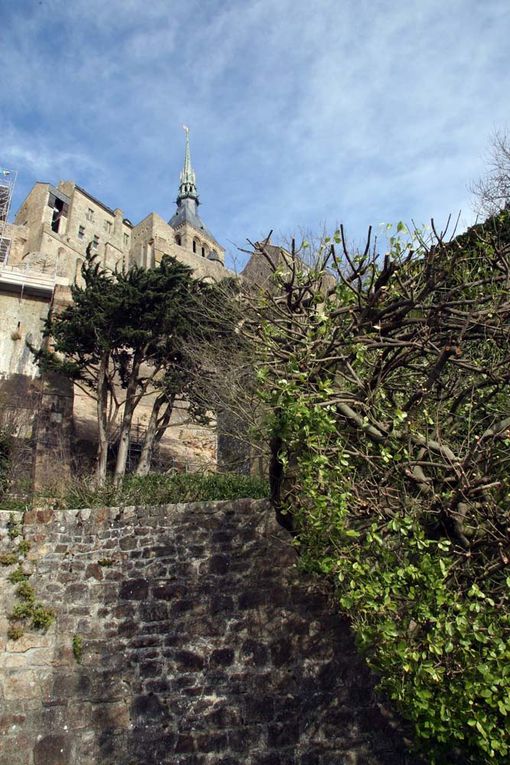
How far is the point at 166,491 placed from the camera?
8008 millimetres

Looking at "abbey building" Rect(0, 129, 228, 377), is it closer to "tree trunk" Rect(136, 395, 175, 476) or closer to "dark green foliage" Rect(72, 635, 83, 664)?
"tree trunk" Rect(136, 395, 175, 476)

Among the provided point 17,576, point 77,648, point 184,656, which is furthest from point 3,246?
point 184,656

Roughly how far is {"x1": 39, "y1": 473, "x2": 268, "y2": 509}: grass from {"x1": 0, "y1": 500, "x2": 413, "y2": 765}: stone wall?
388 millimetres

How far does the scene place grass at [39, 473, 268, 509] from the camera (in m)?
7.89

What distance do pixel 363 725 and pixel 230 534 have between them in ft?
7.70

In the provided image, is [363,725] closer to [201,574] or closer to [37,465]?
[201,574]

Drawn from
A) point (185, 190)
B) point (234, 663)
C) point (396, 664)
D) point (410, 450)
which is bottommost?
point (234, 663)

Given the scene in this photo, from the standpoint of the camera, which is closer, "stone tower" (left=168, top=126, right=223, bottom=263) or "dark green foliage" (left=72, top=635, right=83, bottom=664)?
"dark green foliage" (left=72, top=635, right=83, bottom=664)

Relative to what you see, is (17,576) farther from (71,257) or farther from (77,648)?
(71,257)

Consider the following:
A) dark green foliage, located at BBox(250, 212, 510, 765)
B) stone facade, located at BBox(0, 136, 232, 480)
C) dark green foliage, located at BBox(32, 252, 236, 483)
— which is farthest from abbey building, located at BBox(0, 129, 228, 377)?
dark green foliage, located at BBox(250, 212, 510, 765)

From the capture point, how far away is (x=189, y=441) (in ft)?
53.7

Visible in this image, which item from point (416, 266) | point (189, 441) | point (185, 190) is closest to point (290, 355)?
point (416, 266)

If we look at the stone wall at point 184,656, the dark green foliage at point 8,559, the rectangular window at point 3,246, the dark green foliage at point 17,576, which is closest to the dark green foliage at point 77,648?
the stone wall at point 184,656

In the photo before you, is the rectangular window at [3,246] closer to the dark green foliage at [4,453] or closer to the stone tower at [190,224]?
the stone tower at [190,224]
